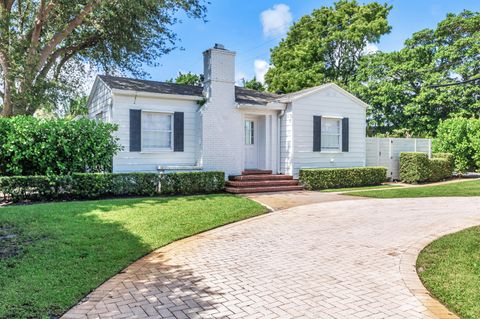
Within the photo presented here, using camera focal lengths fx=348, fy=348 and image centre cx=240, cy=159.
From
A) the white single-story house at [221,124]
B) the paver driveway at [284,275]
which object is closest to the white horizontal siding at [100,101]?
the white single-story house at [221,124]

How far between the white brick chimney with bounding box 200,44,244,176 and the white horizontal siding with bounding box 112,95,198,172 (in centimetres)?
63

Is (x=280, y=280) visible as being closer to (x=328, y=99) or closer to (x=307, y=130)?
(x=307, y=130)

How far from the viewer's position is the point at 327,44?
101 ft

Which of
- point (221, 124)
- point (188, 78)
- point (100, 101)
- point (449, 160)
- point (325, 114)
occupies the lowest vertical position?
point (449, 160)

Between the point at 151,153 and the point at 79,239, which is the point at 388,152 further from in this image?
the point at 79,239

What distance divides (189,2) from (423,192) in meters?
12.6

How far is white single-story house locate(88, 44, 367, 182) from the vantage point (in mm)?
12781

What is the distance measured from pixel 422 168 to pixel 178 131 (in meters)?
11.5

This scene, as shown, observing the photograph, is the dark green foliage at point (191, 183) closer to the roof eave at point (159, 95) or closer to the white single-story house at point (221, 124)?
the white single-story house at point (221, 124)

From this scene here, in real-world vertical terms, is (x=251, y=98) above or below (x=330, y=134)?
above

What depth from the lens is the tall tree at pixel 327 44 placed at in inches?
1165

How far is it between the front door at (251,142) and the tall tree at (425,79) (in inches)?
663

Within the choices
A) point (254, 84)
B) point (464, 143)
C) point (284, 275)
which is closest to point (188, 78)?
point (254, 84)

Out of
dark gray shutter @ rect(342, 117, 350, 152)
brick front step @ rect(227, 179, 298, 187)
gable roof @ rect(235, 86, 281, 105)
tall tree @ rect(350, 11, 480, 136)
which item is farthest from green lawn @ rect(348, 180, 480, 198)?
tall tree @ rect(350, 11, 480, 136)
